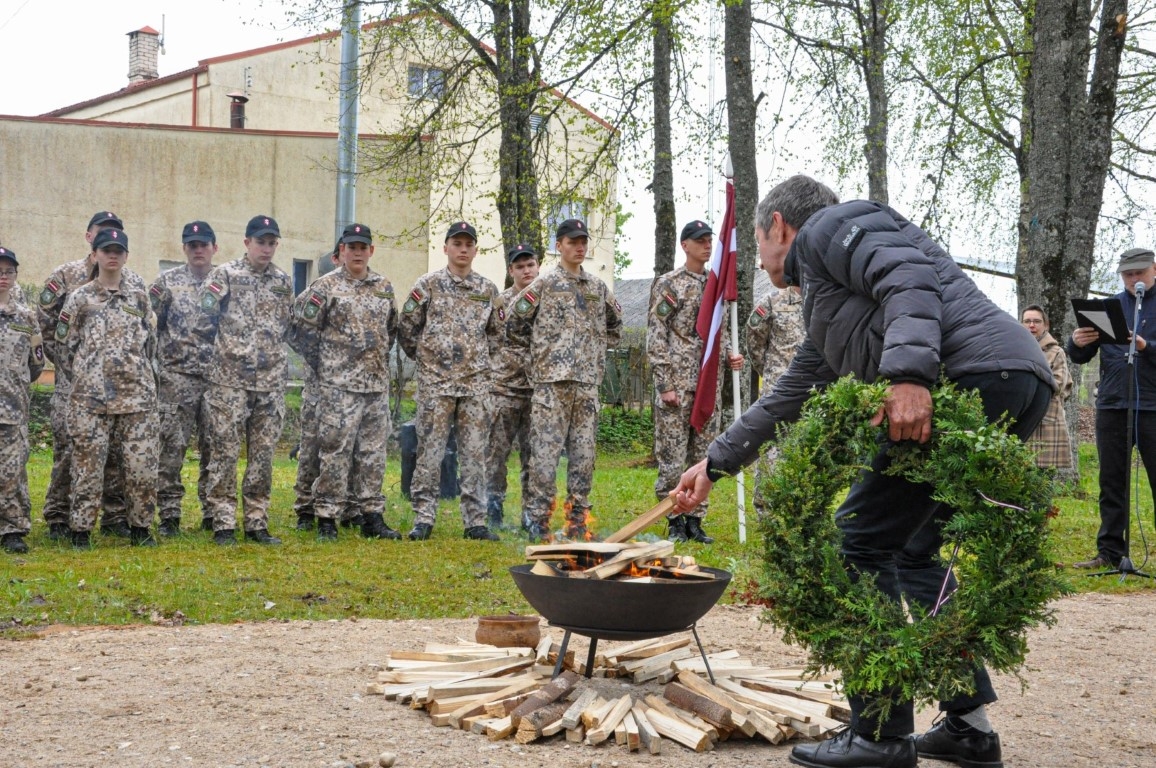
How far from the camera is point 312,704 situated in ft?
16.0

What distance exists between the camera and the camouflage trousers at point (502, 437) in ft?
35.1

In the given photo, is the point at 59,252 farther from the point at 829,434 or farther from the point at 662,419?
the point at 829,434

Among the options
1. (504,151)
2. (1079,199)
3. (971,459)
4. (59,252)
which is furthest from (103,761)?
(59,252)

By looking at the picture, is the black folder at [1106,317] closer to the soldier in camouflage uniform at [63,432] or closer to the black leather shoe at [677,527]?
the black leather shoe at [677,527]

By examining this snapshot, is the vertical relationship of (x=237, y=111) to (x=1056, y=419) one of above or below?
above

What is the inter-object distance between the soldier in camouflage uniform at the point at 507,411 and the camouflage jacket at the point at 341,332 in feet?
4.28

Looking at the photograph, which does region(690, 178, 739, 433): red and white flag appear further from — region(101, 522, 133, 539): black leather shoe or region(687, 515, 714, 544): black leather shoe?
region(101, 522, 133, 539): black leather shoe

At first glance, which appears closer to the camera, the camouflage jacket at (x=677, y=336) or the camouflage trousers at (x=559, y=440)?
the camouflage trousers at (x=559, y=440)

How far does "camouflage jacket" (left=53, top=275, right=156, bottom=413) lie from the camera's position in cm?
859

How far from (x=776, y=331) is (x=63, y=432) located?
241 inches

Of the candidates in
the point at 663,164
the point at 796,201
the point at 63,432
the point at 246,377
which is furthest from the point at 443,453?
the point at 663,164

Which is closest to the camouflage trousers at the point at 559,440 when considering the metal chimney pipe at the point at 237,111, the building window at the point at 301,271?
the building window at the point at 301,271

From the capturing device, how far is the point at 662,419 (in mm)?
9844

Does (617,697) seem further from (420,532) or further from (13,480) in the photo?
(13,480)
